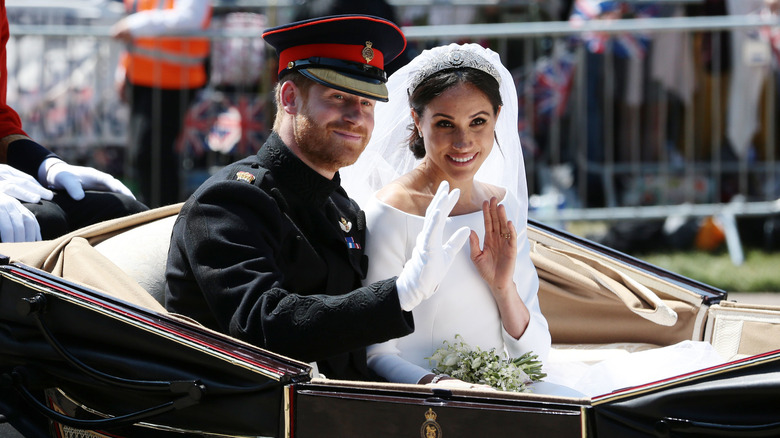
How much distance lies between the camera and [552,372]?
313cm

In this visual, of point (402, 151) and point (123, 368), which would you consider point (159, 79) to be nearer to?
point (402, 151)

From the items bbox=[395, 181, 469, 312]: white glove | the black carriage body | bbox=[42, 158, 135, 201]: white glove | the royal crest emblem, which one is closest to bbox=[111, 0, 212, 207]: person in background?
bbox=[42, 158, 135, 201]: white glove

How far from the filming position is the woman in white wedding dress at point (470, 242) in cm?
288

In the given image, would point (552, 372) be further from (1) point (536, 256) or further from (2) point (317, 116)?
(2) point (317, 116)

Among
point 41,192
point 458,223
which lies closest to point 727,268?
point 458,223

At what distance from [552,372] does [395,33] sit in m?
1.15

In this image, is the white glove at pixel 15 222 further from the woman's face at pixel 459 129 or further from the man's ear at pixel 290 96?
the woman's face at pixel 459 129

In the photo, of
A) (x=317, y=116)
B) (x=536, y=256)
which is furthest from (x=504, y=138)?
(x=317, y=116)

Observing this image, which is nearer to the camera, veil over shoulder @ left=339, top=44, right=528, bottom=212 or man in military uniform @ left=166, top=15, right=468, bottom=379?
man in military uniform @ left=166, top=15, right=468, bottom=379

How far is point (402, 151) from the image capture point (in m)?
3.21

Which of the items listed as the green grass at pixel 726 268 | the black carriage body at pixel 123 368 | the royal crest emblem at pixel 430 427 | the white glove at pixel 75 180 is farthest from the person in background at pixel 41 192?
the green grass at pixel 726 268

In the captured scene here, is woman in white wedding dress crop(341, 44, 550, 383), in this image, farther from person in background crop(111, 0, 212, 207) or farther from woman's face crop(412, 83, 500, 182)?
person in background crop(111, 0, 212, 207)

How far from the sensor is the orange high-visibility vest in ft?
22.1

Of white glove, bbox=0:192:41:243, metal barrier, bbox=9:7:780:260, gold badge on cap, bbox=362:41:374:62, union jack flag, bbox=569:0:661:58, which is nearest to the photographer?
gold badge on cap, bbox=362:41:374:62
